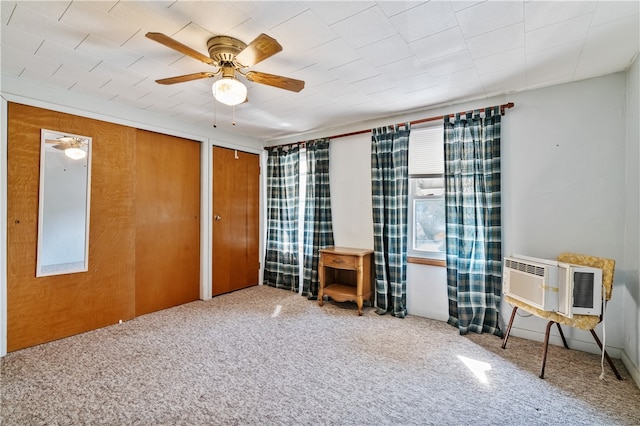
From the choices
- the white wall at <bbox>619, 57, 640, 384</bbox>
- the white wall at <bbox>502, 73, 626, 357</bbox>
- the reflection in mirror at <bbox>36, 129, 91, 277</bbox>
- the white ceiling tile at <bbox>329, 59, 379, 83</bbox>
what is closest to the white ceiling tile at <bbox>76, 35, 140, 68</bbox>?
the reflection in mirror at <bbox>36, 129, 91, 277</bbox>

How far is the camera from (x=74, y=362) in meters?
2.31

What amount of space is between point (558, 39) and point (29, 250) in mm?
4413

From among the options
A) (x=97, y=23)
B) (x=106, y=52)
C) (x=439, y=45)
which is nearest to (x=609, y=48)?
(x=439, y=45)

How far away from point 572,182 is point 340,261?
233 cm

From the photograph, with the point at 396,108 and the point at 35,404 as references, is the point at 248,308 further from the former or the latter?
the point at 396,108

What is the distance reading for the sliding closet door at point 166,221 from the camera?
11.1 ft

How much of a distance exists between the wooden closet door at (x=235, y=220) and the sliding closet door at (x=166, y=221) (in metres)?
0.27

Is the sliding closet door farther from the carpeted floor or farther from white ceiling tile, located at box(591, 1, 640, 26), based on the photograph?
white ceiling tile, located at box(591, 1, 640, 26)

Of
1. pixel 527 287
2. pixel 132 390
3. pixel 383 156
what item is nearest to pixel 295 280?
pixel 383 156

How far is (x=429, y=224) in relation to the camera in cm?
333

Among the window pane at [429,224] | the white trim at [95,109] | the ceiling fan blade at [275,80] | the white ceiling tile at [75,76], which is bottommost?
the window pane at [429,224]

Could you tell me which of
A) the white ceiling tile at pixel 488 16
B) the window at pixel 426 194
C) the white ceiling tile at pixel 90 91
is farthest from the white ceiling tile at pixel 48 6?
the window at pixel 426 194

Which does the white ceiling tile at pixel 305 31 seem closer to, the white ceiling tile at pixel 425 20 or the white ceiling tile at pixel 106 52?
the white ceiling tile at pixel 425 20

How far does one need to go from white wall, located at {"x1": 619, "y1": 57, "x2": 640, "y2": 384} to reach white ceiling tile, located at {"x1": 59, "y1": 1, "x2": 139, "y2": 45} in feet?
11.4
